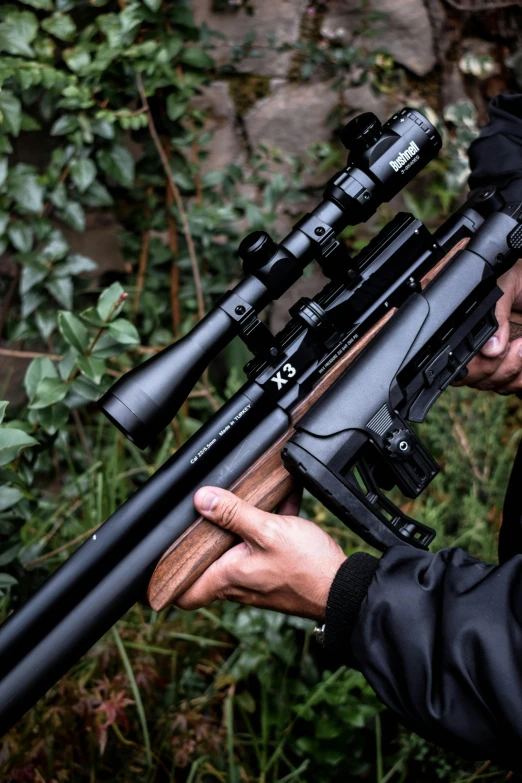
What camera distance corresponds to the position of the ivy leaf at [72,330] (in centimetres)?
183

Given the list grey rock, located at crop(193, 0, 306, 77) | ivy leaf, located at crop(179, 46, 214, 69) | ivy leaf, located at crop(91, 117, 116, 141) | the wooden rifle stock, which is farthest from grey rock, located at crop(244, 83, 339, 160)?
the wooden rifle stock

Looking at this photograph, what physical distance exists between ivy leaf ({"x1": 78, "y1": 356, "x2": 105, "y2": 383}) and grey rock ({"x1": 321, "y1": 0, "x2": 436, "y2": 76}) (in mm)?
2190

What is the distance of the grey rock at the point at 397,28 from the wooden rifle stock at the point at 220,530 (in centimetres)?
219

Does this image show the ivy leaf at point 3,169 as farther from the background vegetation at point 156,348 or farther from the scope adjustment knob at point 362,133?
the scope adjustment knob at point 362,133

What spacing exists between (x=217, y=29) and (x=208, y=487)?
233 centimetres

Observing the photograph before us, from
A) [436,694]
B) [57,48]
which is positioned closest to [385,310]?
[436,694]

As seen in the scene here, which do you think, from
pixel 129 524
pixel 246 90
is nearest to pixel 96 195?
pixel 246 90

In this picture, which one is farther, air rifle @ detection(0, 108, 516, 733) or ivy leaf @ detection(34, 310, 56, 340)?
ivy leaf @ detection(34, 310, 56, 340)

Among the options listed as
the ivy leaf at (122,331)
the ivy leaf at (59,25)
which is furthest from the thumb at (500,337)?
the ivy leaf at (59,25)

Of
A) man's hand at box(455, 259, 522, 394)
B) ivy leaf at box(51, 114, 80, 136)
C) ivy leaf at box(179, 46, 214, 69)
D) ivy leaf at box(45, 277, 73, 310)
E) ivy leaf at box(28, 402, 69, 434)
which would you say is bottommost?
man's hand at box(455, 259, 522, 394)

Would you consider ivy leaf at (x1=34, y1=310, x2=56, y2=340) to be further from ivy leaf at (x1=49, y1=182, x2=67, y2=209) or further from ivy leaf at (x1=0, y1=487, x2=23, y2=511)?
ivy leaf at (x1=0, y1=487, x2=23, y2=511)

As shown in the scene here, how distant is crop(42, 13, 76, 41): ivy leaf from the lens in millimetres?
2369

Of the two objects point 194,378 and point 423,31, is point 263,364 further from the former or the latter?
point 423,31

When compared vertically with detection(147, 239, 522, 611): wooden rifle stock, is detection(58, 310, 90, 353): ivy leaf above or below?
above
